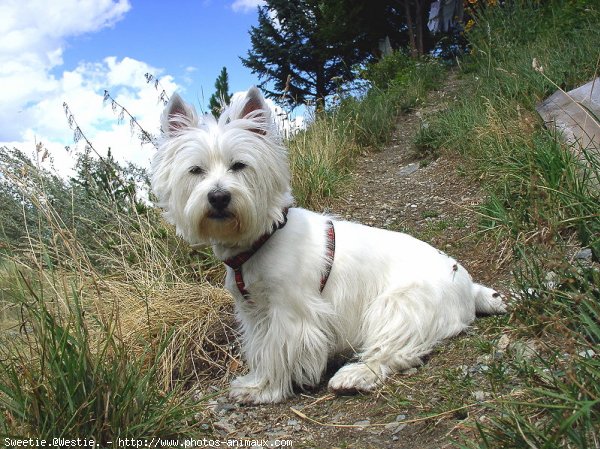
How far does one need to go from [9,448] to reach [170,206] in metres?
1.47

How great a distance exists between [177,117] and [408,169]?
485 cm

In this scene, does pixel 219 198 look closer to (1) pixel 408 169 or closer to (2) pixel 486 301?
(2) pixel 486 301

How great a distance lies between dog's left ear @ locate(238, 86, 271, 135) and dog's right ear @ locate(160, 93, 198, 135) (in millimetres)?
288

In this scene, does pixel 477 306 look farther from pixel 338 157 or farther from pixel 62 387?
pixel 338 157

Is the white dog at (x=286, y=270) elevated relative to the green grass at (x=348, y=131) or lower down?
lower down

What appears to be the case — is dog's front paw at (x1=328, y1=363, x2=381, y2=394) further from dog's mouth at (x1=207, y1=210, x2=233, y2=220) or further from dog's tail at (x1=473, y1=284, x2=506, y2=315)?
dog's mouth at (x1=207, y1=210, x2=233, y2=220)

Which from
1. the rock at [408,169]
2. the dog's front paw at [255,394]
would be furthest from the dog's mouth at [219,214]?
the rock at [408,169]

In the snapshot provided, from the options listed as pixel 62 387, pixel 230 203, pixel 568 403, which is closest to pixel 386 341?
pixel 230 203

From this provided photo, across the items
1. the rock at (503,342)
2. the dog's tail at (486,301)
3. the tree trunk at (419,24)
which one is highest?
the tree trunk at (419,24)

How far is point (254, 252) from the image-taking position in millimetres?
2975

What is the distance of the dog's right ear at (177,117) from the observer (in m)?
3.13

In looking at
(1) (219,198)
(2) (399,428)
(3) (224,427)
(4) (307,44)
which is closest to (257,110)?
(1) (219,198)

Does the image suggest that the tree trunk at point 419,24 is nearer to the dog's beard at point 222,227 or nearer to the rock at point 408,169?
the rock at point 408,169

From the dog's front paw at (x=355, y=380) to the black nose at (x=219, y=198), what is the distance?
44.2 inches
